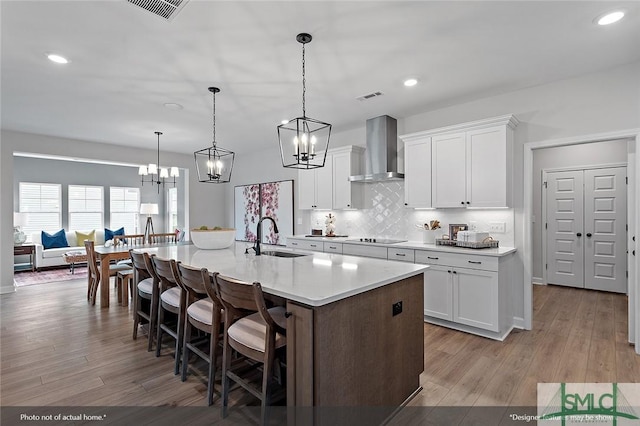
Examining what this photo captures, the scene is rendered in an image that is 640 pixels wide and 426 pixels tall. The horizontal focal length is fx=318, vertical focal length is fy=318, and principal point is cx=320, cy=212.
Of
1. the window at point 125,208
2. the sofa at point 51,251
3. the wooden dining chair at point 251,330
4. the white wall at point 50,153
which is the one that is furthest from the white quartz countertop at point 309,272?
the window at point 125,208

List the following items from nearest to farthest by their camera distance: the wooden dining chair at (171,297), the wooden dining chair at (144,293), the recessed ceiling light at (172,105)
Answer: the wooden dining chair at (171,297), the wooden dining chair at (144,293), the recessed ceiling light at (172,105)

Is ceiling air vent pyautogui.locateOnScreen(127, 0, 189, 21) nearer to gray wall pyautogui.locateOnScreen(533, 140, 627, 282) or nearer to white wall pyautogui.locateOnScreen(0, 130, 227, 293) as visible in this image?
white wall pyautogui.locateOnScreen(0, 130, 227, 293)

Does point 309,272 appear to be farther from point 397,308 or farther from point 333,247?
point 333,247

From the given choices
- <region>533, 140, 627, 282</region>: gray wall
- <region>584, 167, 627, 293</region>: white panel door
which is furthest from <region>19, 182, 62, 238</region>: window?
<region>584, 167, 627, 293</region>: white panel door

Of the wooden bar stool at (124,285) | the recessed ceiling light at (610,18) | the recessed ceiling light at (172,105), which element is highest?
the recessed ceiling light at (610,18)

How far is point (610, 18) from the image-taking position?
2.29 meters

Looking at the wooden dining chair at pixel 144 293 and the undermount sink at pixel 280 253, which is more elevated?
the undermount sink at pixel 280 253

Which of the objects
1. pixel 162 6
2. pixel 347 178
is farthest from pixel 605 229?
pixel 162 6

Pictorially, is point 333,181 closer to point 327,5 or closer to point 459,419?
point 327,5

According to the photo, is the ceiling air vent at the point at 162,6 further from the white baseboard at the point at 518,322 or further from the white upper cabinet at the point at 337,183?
the white baseboard at the point at 518,322

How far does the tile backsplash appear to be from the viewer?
3.84 m

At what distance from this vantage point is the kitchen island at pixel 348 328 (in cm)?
162

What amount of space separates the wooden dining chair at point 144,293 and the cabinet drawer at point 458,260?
9.39 feet

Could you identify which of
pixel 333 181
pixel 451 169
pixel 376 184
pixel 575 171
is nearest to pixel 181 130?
pixel 333 181
